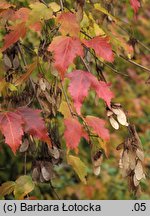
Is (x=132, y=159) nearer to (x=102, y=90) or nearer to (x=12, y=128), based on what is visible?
(x=102, y=90)

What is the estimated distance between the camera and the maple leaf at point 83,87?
1264 millimetres

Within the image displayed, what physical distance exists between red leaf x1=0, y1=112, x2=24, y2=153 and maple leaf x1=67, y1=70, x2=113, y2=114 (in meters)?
0.19

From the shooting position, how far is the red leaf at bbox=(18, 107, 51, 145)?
138 cm

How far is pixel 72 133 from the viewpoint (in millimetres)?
1311

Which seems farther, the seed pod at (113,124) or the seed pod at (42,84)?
the seed pod at (42,84)

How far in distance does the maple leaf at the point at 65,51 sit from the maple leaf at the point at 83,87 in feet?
0.14

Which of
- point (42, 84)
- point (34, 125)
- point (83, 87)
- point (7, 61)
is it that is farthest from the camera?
point (7, 61)

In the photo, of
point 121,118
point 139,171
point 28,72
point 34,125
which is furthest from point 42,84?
point 139,171

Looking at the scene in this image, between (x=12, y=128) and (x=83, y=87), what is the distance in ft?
0.75

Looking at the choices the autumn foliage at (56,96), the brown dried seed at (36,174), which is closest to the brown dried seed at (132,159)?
the autumn foliage at (56,96)

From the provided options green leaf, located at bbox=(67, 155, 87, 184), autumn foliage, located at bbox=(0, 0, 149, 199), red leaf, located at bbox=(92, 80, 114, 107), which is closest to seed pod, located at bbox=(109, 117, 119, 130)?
autumn foliage, located at bbox=(0, 0, 149, 199)

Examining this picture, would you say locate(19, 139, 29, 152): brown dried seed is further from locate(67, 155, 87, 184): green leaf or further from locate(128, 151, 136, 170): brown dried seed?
locate(128, 151, 136, 170): brown dried seed

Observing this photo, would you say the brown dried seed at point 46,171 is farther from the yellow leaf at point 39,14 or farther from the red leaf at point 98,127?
the yellow leaf at point 39,14

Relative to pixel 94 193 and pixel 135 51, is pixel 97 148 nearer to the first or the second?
pixel 135 51
